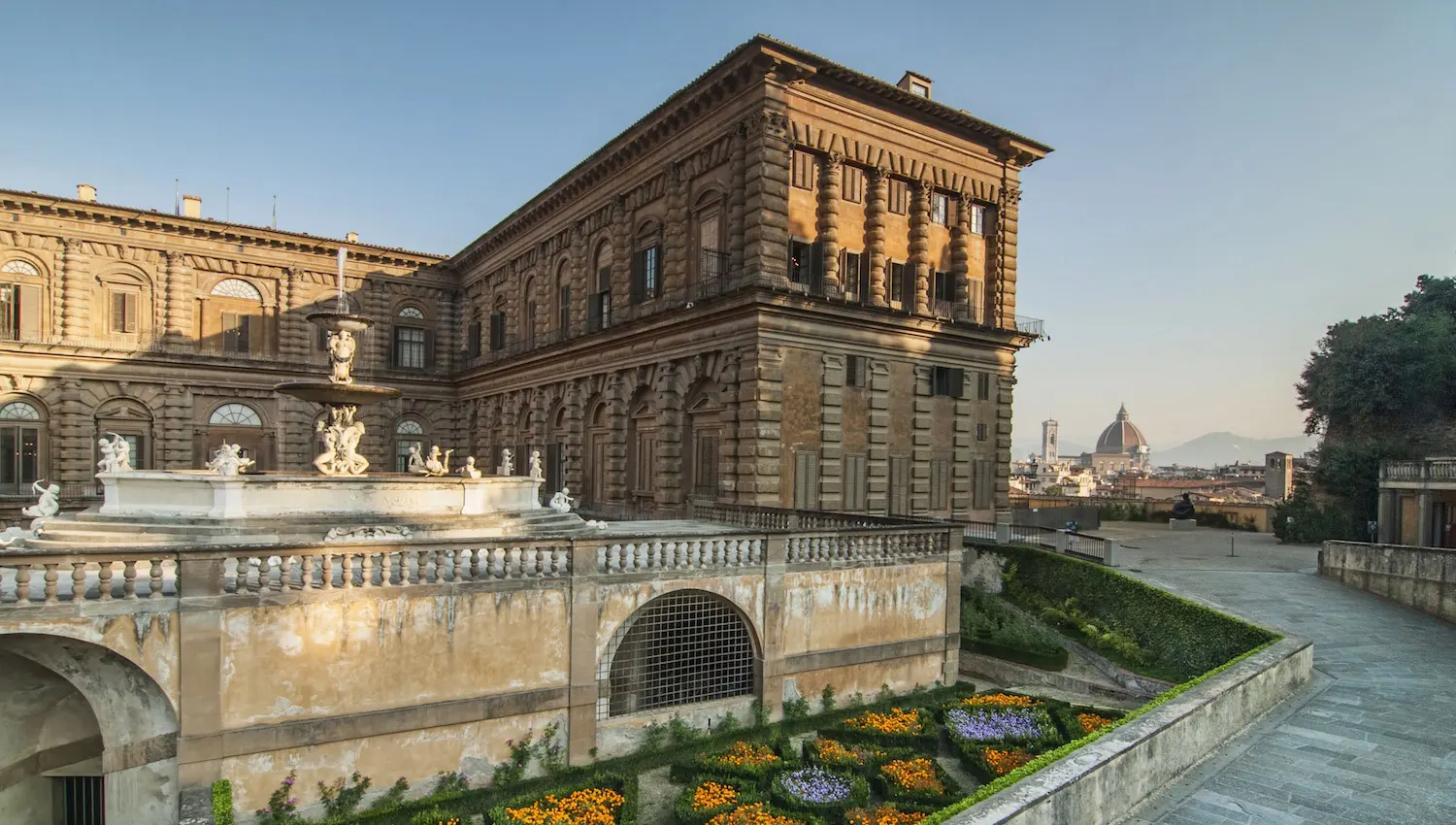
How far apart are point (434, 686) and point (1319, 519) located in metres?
38.9

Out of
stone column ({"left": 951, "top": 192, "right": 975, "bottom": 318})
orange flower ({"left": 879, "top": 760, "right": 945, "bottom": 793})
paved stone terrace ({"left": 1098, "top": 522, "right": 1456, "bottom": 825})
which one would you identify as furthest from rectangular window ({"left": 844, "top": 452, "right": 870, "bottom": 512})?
orange flower ({"left": 879, "top": 760, "right": 945, "bottom": 793})

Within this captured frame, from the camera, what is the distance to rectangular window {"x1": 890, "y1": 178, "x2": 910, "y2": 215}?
27781 mm

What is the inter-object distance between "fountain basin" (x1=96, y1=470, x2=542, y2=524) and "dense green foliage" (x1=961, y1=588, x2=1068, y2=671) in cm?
1211

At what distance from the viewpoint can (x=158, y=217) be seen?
39.5 meters

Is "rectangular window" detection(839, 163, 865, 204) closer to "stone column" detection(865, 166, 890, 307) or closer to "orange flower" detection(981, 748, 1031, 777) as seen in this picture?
"stone column" detection(865, 166, 890, 307)

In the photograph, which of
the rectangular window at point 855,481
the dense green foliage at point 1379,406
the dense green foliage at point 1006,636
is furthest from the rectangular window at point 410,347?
the dense green foliage at point 1379,406

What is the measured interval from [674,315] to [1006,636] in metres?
14.5

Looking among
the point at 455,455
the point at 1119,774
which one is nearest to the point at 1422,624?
the point at 1119,774

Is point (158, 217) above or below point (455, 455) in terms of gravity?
above

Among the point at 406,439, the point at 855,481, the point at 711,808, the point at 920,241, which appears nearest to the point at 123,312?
the point at 406,439

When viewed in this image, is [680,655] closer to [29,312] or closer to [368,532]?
[368,532]

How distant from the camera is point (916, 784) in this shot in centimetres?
1175

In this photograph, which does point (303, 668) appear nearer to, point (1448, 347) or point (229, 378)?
point (229, 378)

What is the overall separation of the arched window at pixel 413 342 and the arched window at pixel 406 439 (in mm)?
3343
